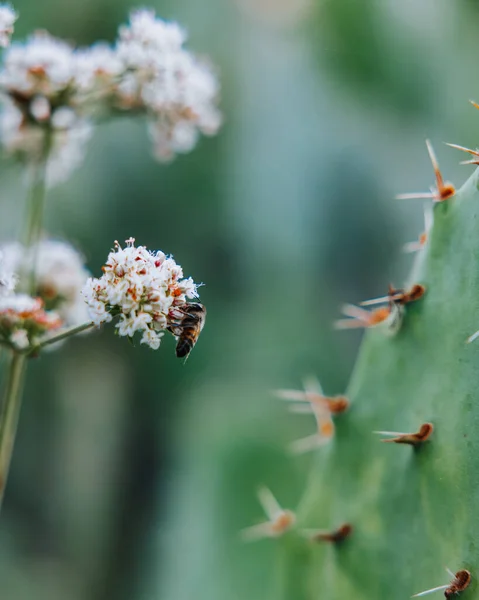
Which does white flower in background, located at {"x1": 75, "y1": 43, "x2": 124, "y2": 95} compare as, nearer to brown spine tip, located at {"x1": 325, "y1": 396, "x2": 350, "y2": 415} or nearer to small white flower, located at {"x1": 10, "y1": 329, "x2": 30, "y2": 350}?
small white flower, located at {"x1": 10, "y1": 329, "x2": 30, "y2": 350}

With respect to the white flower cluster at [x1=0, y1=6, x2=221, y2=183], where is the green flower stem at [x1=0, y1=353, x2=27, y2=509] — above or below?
below

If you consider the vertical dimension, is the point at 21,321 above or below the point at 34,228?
below

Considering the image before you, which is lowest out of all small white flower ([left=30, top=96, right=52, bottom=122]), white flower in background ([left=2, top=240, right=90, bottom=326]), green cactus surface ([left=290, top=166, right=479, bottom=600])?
green cactus surface ([left=290, top=166, right=479, bottom=600])

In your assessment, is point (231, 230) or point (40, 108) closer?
point (40, 108)

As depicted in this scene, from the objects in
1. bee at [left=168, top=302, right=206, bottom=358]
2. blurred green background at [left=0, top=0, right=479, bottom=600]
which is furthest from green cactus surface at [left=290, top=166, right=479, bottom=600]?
blurred green background at [left=0, top=0, right=479, bottom=600]

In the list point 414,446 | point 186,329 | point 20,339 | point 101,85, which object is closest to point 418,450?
point 414,446

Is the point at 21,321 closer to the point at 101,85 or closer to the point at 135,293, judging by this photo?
the point at 135,293
